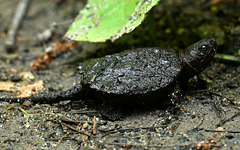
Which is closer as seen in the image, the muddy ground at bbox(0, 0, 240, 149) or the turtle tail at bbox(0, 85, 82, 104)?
the muddy ground at bbox(0, 0, 240, 149)

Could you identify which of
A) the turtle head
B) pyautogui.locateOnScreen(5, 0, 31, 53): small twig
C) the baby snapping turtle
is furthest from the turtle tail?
pyautogui.locateOnScreen(5, 0, 31, 53): small twig

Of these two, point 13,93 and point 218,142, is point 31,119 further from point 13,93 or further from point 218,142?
point 218,142

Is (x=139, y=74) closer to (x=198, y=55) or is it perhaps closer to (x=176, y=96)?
(x=176, y=96)

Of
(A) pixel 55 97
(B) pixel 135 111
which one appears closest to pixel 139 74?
(B) pixel 135 111

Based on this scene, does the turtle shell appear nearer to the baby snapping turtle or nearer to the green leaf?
the baby snapping turtle

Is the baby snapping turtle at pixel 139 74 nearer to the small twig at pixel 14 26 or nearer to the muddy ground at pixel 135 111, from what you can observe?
the muddy ground at pixel 135 111

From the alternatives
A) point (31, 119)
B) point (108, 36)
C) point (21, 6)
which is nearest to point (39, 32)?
point (21, 6)

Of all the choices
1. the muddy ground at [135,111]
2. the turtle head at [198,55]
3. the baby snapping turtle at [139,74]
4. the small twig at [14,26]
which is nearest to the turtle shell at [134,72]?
the baby snapping turtle at [139,74]
